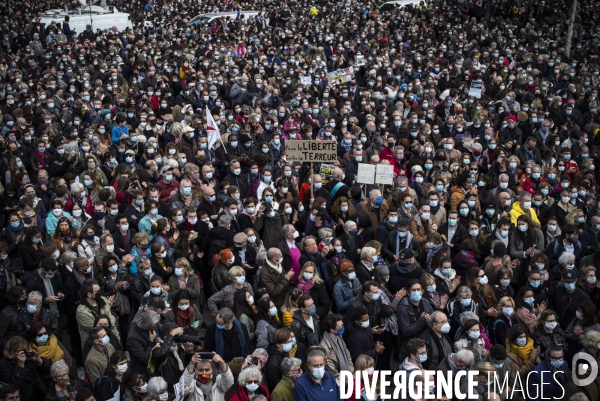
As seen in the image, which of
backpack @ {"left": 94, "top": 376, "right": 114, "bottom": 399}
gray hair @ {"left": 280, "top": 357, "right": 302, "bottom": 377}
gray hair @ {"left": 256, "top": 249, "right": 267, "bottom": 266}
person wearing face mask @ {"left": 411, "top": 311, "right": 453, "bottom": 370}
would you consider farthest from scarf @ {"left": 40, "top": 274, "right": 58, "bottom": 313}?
person wearing face mask @ {"left": 411, "top": 311, "right": 453, "bottom": 370}

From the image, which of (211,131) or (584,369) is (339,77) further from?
(584,369)

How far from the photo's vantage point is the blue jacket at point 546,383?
7.34 meters

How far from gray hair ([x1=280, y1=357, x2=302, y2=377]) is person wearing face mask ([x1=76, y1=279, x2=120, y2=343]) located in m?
2.10

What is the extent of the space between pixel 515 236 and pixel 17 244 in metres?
6.92

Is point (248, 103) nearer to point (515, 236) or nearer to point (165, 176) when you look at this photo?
point (165, 176)

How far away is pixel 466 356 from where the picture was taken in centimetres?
739

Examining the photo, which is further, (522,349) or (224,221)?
(224,221)

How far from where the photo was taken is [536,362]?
7.98m

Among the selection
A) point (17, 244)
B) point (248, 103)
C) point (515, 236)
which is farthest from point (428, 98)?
point (17, 244)

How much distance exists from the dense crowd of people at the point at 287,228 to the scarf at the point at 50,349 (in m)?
0.02

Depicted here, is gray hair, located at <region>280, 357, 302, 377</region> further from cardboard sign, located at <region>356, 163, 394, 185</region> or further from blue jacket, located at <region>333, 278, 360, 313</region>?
cardboard sign, located at <region>356, 163, 394, 185</region>

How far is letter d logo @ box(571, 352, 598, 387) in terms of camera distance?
733cm

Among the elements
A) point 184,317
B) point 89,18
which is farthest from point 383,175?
point 89,18

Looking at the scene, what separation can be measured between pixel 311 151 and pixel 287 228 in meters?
2.85
